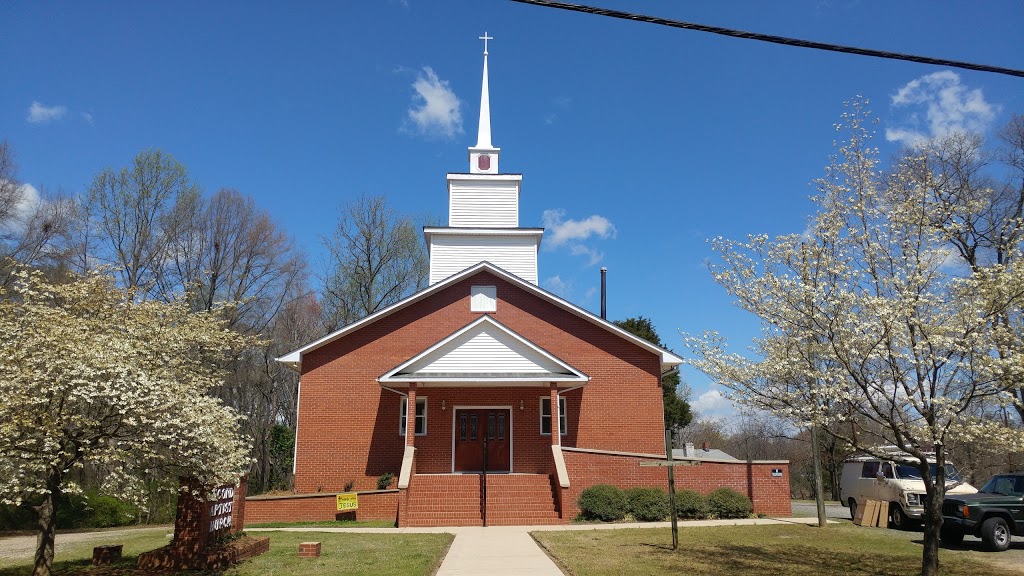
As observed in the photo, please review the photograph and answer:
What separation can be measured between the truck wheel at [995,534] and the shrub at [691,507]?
674 cm

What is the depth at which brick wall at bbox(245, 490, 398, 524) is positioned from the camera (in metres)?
19.3

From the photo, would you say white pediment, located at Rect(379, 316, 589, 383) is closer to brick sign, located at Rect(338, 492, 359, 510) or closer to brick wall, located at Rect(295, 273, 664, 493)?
brick wall, located at Rect(295, 273, 664, 493)

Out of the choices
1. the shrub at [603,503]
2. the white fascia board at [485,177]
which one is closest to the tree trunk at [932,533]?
the shrub at [603,503]

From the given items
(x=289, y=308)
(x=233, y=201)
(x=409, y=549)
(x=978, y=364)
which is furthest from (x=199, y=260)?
(x=978, y=364)

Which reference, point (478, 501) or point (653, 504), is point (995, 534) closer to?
point (653, 504)

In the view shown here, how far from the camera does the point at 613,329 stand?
79.0 ft

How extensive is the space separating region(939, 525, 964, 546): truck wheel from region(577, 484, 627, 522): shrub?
7.55m

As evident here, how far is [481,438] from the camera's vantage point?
74.8 feet

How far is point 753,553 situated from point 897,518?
825 cm

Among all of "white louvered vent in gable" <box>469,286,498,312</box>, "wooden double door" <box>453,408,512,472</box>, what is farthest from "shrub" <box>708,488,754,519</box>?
"white louvered vent in gable" <box>469,286,498,312</box>

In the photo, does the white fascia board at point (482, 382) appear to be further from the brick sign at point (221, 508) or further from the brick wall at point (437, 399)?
the brick sign at point (221, 508)

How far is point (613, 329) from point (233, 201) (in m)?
25.9

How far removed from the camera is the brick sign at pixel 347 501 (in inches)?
743

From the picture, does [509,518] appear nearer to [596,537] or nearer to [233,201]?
[596,537]
